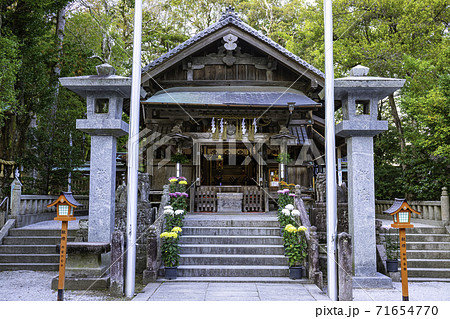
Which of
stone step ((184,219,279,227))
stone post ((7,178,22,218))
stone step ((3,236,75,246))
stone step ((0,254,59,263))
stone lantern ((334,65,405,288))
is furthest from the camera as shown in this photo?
stone post ((7,178,22,218))

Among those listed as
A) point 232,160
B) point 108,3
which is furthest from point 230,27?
point 108,3

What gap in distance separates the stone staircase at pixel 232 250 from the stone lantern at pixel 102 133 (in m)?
2.22

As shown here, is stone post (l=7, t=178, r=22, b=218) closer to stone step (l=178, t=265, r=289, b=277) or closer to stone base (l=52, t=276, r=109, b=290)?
stone base (l=52, t=276, r=109, b=290)

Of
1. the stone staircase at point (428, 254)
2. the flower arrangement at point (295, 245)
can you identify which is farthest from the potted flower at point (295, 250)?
the stone staircase at point (428, 254)

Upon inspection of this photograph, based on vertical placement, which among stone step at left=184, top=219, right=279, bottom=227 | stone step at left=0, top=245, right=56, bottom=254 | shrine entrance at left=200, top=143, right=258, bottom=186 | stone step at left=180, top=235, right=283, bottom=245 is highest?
shrine entrance at left=200, top=143, right=258, bottom=186

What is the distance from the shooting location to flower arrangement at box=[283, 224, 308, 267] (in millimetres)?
7996

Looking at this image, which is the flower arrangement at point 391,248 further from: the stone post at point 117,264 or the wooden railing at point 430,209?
the stone post at point 117,264

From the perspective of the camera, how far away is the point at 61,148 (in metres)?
15.1

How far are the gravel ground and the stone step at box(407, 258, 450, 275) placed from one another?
8.02m

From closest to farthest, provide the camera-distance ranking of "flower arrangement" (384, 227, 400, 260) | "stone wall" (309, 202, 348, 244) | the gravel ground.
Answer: the gravel ground
"flower arrangement" (384, 227, 400, 260)
"stone wall" (309, 202, 348, 244)

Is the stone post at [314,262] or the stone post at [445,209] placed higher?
the stone post at [445,209]

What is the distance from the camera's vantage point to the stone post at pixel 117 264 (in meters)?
6.69

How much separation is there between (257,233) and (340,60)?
12284 mm

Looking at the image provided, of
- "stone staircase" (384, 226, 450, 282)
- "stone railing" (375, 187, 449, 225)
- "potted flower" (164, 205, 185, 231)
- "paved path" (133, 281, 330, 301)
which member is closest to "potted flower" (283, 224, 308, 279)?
"paved path" (133, 281, 330, 301)
